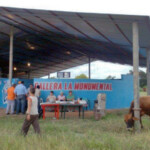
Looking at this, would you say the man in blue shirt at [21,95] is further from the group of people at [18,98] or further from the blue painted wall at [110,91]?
the blue painted wall at [110,91]

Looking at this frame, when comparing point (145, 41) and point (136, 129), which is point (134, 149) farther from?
point (145, 41)

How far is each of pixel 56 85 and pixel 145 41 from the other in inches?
207

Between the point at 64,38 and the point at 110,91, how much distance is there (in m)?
4.54

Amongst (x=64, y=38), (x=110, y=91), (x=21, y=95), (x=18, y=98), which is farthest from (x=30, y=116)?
(x=64, y=38)

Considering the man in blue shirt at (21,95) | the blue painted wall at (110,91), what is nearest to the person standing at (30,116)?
the man in blue shirt at (21,95)

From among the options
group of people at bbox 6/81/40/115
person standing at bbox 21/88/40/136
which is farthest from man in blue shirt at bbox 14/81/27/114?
person standing at bbox 21/88/40/136

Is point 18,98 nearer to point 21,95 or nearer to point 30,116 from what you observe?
point 21,95

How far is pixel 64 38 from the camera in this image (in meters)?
17.0

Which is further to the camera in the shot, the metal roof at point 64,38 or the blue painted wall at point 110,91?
the blue painted wall at point 110,91

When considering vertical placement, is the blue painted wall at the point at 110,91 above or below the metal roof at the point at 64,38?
below

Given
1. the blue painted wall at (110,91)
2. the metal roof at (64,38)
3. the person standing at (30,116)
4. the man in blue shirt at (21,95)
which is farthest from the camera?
the blue painted wall at (110,91)

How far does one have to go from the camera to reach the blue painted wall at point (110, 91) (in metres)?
14.4

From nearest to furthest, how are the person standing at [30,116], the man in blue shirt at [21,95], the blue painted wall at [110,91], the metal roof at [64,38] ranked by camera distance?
1. the person standing at [30,116]
2. the metal roof at [64,38]
3. the man in blue shirt at [21,95]
4. the blue painted wall at [110,91]

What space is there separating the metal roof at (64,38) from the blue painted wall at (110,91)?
7.11 feet
